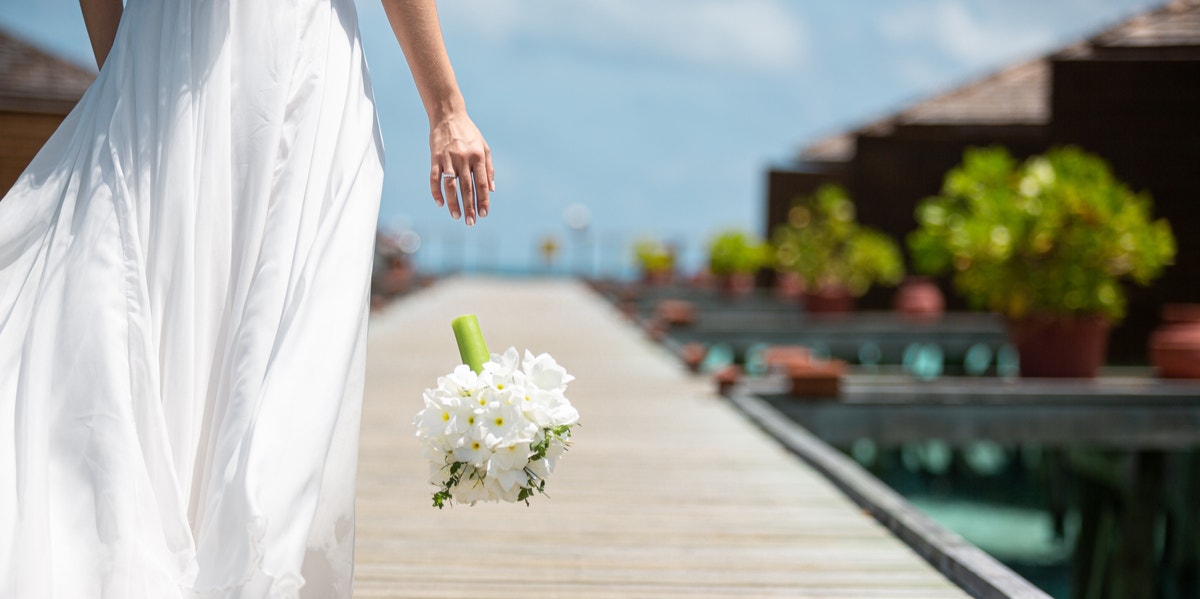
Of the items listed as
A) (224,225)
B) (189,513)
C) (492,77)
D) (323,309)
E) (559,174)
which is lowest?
(189,513)

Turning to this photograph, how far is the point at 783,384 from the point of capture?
6.41 m

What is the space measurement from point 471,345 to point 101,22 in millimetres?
725

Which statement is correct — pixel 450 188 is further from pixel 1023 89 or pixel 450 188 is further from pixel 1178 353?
pixel 1023 89

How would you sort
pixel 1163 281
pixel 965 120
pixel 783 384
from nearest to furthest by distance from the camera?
pixel 783 384 → pixel 1163 281 → pixel 965 120

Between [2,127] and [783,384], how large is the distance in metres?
4.51

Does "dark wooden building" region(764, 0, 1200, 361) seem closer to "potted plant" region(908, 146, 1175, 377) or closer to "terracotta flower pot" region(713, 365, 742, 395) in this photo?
"potted plant" region(908, 146, 1175, 377)

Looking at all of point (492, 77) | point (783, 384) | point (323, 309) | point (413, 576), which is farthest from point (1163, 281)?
point (492, 77)

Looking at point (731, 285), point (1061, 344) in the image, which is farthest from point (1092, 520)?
point (731, 285)

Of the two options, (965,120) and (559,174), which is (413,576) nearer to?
(965,120)

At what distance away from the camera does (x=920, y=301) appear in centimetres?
1323

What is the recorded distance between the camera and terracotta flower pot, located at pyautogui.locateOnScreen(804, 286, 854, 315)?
13.2 metres

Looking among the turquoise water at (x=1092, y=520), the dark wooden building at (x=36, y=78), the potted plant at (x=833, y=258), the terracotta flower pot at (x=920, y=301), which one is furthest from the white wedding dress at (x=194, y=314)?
the potted plant at (x=833, y=258)

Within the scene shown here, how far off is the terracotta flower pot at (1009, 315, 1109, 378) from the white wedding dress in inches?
241

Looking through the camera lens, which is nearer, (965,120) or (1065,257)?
(1065,257)
